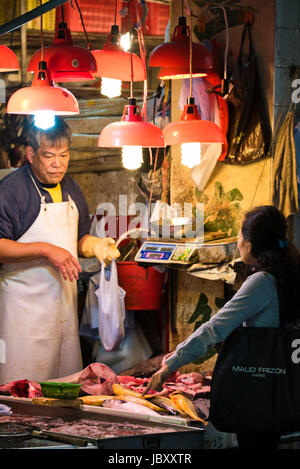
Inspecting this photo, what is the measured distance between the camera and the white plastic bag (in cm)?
673

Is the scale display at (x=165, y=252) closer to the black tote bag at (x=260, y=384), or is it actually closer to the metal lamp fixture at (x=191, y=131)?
the metal lamp fixture at (x=191, y=131)

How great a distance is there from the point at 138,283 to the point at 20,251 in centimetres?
119

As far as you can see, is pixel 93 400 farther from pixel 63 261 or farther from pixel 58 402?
pixel 63 261

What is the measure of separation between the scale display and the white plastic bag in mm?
308

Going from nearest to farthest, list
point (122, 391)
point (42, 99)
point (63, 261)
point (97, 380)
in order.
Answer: point (42, 99) < point (122, 391) < point (97, 380) < point (63, 261)

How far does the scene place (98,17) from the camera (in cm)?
837

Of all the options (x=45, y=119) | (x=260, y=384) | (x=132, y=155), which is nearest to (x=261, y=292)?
(x=260, y=384)

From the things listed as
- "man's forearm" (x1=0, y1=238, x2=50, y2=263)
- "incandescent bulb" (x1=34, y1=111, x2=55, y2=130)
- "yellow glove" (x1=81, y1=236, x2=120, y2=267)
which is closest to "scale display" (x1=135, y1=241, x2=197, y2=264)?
"yellow glove" (x1=81, y1=236, x2=120, y2=267)

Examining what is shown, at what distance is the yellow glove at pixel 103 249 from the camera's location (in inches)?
263

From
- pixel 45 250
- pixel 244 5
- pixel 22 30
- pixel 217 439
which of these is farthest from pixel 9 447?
pixel 22 30

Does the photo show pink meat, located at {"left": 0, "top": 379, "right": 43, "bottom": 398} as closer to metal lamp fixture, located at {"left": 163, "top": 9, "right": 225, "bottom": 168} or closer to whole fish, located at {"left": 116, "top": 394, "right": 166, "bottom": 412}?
whole fish, located at {"left": 116, "top": 394, "right": 166, "bottom": 412}

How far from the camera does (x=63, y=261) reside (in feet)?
20.9
